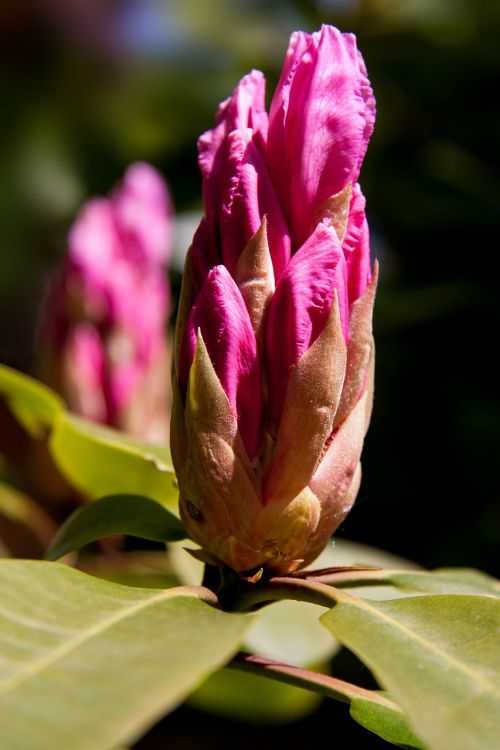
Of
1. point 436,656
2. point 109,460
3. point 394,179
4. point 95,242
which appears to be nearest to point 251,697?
point 109,460

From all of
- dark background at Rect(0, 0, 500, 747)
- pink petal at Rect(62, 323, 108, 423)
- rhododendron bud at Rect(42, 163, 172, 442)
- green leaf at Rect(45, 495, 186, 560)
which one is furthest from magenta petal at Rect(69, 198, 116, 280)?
green leaf at Rect(45, 495, 186, 560)

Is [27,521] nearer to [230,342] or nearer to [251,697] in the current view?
[251,697]

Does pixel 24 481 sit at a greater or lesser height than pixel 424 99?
lesser

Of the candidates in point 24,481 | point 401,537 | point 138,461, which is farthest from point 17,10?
point 138,461

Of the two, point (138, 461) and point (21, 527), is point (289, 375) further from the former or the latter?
point (21, 527)

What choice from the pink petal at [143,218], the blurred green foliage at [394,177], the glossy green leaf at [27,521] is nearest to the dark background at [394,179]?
the blurred green foliage at [394,177]

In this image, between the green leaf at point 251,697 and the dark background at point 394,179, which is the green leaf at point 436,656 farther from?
the dark background at point 394,179

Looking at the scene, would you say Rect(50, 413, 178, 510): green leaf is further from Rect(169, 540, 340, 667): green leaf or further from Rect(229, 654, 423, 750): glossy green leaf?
Rect(229, 654, 423, 750): glossy green leaf
